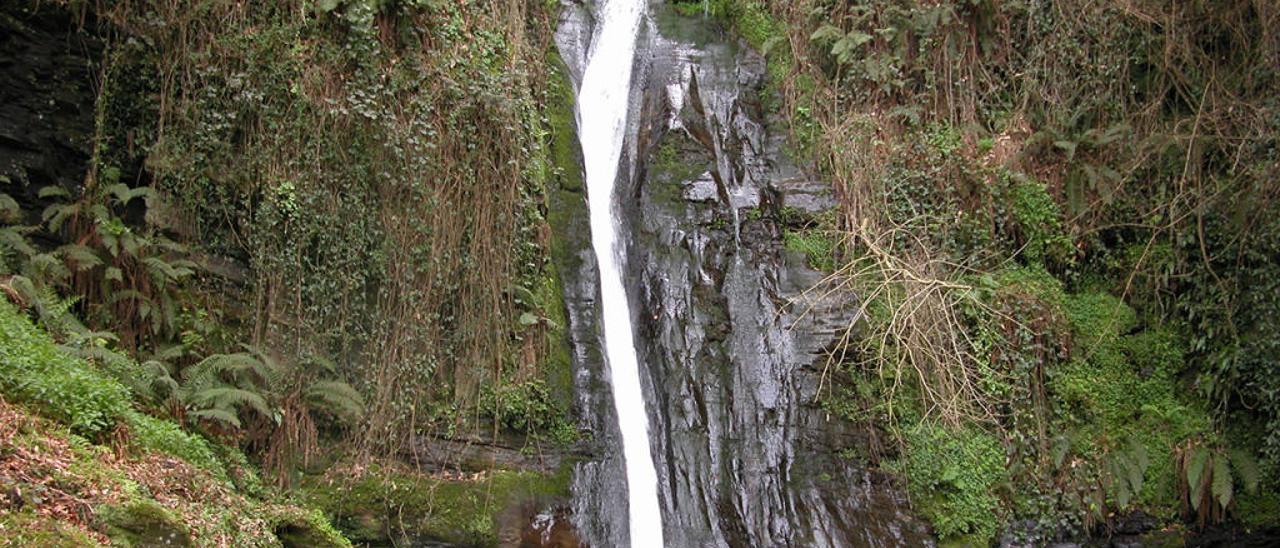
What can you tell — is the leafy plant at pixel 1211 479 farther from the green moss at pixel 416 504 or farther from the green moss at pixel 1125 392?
the green moss at pixel 416 504

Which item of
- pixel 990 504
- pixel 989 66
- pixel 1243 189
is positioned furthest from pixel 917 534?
pixel 989 66

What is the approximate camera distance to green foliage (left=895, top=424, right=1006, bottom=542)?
9008 mm

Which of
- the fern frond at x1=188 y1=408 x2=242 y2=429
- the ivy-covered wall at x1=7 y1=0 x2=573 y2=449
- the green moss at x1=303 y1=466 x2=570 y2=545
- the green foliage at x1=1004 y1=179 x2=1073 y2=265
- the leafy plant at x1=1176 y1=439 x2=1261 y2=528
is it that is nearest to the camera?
the fern frond at x1=188 y1=408 x2=242 y2=429

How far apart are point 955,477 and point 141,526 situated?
7.16 m

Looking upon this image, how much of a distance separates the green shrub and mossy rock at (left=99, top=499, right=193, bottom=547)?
1.18 metres

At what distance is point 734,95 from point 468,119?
14.2ft

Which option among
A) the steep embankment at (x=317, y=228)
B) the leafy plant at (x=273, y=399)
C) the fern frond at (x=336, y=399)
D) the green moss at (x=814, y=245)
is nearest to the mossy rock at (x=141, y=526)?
the leafy plant at (x=273, y=399)

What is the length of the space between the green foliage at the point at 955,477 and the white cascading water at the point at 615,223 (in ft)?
8.58

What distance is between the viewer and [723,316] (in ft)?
33.8

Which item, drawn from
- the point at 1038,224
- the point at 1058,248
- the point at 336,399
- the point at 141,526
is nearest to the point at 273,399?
the point at 336,399

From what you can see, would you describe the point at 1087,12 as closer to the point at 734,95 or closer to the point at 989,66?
the point at 989,66

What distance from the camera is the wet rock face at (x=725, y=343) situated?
8977 millimetres

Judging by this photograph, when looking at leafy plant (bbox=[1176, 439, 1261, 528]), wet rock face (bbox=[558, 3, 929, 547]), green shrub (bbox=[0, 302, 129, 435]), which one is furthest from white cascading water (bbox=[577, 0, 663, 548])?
leafy plant (bbox=[1176, 439, 1261, 528])

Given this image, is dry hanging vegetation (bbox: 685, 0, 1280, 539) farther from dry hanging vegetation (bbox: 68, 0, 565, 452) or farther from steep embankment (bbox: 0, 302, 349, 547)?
steep embankment (bbox: 0, 302, 349, 547)
